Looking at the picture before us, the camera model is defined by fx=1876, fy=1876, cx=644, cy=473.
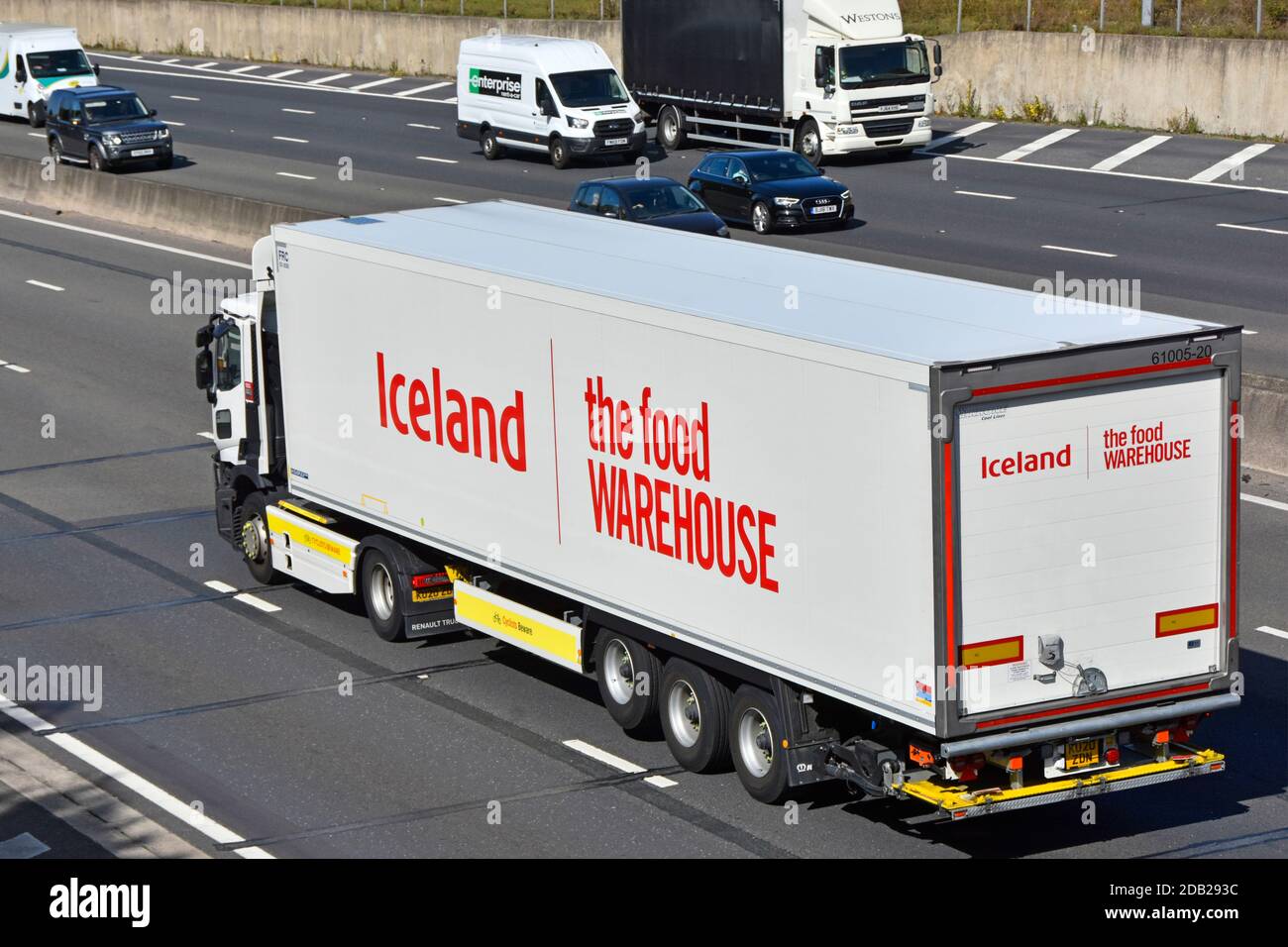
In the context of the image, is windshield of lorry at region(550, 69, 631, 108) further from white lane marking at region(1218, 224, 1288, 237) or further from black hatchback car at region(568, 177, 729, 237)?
white lane marking at region(1218, 224, 1288, 237)

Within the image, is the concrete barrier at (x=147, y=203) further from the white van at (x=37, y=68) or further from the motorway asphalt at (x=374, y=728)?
the motorway asphalt at (x=374, y=728)

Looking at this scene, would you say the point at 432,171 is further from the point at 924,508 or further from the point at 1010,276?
the point at 924,508

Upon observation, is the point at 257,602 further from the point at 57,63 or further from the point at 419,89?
the point at 419,89

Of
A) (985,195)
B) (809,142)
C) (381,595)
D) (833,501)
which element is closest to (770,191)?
(985,195)

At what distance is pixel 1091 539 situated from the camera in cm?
1043

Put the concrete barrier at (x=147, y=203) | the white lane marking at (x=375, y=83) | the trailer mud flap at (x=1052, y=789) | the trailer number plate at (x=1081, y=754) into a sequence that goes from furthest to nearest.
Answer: the white lane marking at (x=375, y=83) → the concrete barrier at (x=147, y=203) → the trailer number plate at (x=1081, y=754) → the trailer mud flap at (x=1052, y=789)

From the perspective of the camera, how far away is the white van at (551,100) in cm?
4100

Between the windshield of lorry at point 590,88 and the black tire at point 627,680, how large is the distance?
29479 millimetres

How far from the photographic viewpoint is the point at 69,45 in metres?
51.5

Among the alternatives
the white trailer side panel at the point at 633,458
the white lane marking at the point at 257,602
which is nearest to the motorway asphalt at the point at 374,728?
the white lane marking at the point at 257,602

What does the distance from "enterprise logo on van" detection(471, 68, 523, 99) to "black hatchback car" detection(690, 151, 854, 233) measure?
31.1ft

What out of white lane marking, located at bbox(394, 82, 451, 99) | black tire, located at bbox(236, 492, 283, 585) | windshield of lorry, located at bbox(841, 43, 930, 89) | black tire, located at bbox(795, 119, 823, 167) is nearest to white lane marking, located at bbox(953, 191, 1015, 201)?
windshield of lorry, located at bbox(841, 43, 930, 89)

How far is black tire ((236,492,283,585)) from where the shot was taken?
1694 cm

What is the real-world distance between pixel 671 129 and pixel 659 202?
13662 millimetres
